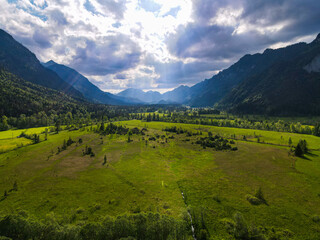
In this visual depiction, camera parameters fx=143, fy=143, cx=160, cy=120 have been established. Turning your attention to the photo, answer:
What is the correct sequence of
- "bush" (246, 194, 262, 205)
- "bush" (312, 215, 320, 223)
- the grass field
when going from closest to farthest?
1. "bush" (312, 215, 320, 223)
2. the grass field
3. "bush" (246, 194, 262, 205)

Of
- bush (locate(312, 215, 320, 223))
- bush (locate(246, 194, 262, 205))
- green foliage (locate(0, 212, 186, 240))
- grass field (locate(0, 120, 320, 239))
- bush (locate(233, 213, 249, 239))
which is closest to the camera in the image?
green foliage (locate(0, 212, 186, 240))

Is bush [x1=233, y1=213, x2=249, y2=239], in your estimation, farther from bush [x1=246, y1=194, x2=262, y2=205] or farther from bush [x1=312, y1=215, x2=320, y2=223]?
bush [x1=312, y1=215, x2=320, y2=223]

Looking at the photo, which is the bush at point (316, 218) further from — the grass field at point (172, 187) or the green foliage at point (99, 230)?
the green foliage at point (99, 230)

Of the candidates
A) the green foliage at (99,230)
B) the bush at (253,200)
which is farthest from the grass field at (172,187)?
the green foliage at (99,230)

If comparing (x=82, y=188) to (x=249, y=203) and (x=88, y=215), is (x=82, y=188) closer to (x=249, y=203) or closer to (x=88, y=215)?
(x=88, y=215)

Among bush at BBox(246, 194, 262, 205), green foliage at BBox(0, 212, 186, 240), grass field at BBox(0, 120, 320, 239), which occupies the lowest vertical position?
grass field at BBox(0, 120, 320, 239)

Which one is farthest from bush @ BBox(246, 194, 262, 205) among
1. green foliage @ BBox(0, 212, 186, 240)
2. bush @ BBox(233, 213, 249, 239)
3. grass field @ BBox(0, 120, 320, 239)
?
green foliage @ BBox(0, 212, 186, 240)

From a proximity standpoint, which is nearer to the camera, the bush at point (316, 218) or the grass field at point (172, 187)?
the bush at point (316, 218)

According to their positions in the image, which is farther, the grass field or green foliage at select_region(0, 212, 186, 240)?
the grass field

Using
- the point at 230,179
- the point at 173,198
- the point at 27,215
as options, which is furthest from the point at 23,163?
the point at 230,179
